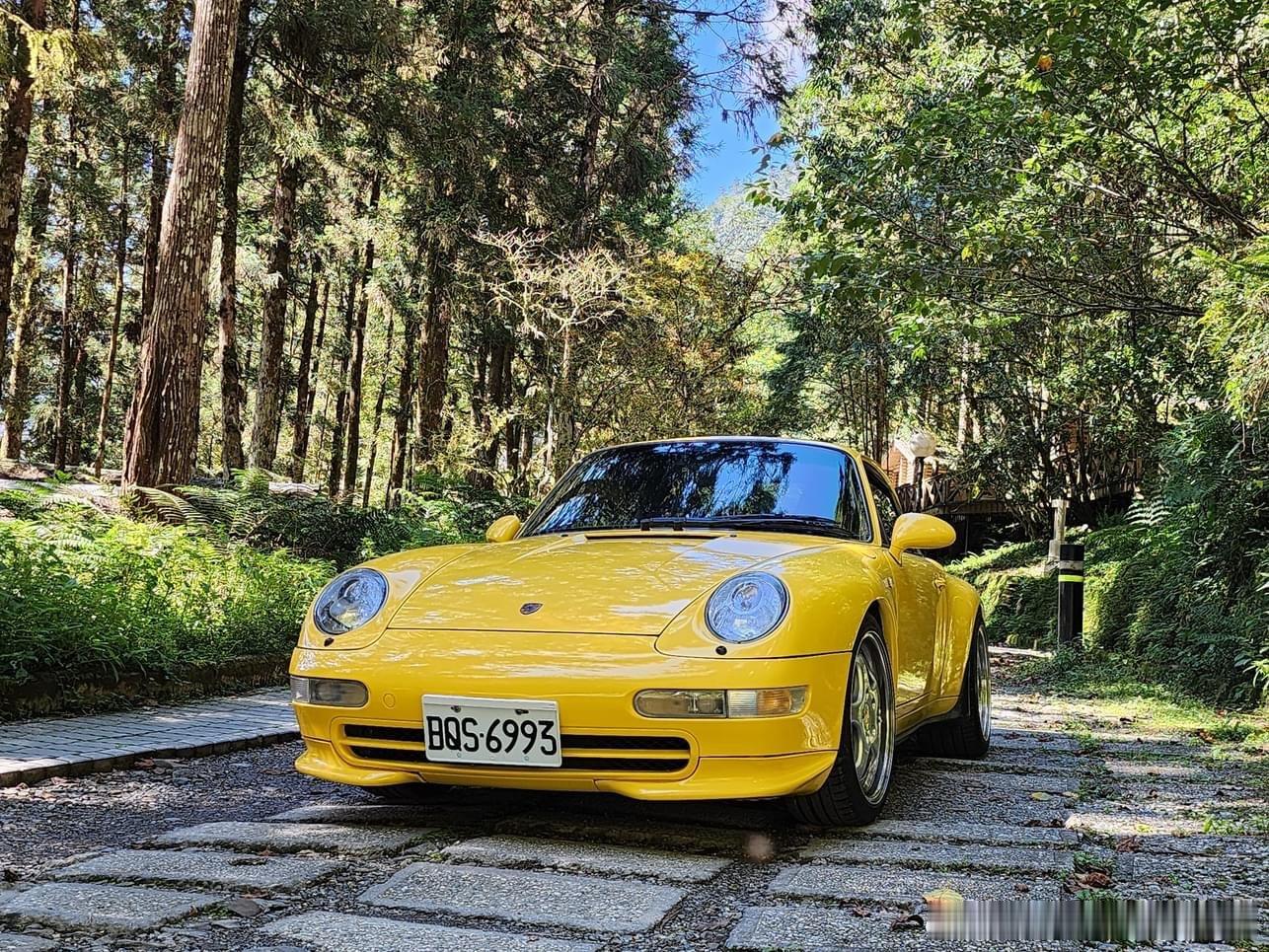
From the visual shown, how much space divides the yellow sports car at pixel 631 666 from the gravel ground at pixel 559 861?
208 mm

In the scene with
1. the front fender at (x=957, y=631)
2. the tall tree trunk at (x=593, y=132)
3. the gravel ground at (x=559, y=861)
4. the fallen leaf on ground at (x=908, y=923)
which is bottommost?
the gravel ground at (x=559, y=861)

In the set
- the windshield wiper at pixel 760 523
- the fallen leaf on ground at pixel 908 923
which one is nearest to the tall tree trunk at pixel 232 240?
the windshield wiper at pixel 760 523

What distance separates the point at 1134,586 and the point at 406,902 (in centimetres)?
1107

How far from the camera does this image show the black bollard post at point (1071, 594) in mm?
12539

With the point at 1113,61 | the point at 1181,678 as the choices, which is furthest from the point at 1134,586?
the point at 1113,61

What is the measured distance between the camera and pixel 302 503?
13.1 metres

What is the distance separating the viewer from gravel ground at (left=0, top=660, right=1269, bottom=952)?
2.59 m

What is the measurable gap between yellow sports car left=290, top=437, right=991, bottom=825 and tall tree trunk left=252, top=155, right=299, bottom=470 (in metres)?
16.7

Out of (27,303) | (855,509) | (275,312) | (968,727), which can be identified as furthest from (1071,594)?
(27,303)

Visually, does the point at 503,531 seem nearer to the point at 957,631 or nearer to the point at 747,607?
the point at 747,607

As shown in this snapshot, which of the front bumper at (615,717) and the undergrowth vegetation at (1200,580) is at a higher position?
the undergrowth vegetation at (1200,580)

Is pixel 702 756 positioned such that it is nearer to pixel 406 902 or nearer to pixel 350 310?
pixel 406 902

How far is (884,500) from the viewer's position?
5.55m

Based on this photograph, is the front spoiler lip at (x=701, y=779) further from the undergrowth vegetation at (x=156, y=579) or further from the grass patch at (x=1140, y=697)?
the grass patch at (x=1140, y=697)
